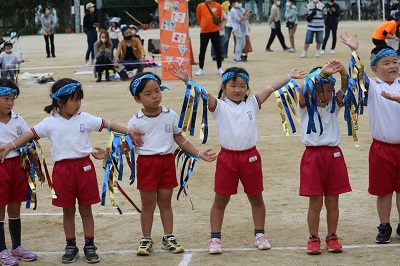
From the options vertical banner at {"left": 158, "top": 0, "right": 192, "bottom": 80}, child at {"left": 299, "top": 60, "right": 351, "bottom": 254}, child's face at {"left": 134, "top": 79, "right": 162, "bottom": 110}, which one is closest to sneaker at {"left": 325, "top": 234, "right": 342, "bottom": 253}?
child at {"left": 299, "top": 60, "right": 351, "bottom": 254}

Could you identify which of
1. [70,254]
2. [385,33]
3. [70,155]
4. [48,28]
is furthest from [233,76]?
[48,28]

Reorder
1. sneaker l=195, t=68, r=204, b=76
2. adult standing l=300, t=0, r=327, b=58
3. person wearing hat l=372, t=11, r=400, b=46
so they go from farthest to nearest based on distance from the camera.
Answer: adult standing l=300, t=0, r=327, b=58 < sneaker l=195, t=68, r=204, b=76 < person wearing hat l=372, t=11, r=400, b=46

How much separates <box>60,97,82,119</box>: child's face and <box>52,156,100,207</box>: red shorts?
43cm

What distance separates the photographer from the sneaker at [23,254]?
24.6 ft

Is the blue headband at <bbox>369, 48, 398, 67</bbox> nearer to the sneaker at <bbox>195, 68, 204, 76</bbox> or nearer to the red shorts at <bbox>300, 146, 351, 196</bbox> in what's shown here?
the red shorts at <bbox>300, 146, 351, 196</bbox>

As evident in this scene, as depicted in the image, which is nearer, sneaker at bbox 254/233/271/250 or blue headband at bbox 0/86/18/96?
blue headband at bbox 0/86/18/96

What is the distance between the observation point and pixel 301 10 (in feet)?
193

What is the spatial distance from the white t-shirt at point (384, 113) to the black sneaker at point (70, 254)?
3.01 meters

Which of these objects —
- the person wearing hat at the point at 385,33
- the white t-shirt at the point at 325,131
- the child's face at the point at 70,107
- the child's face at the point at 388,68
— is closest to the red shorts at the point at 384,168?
the white t-shirt at the point at 325,131

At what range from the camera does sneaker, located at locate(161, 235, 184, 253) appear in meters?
7.54

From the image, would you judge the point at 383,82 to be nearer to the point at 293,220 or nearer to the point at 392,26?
the point at 293,220

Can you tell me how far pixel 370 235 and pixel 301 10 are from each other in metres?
52.2

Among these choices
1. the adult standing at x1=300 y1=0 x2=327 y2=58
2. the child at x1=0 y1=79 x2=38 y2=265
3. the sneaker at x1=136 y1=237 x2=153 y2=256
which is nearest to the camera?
the child at x1=0 y1=79 x2=38 y2=265

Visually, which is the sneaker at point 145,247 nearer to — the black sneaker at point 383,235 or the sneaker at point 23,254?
the sneaker at point 23,254
